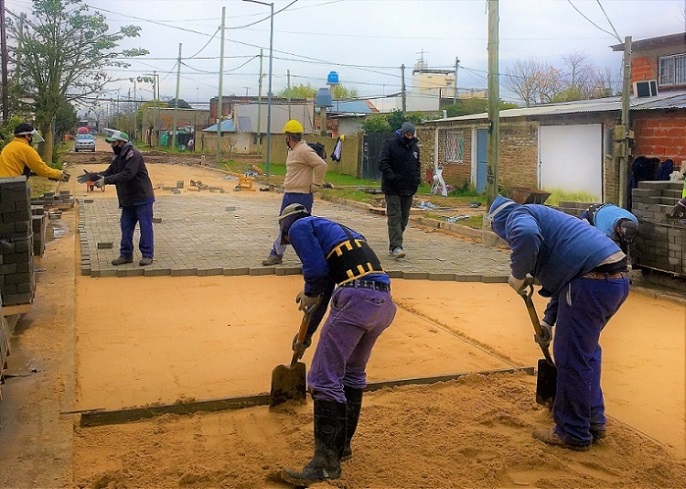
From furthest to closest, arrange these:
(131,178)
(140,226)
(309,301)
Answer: (140,226)
(131,178)
(309,301)

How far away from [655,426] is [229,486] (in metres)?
2.82

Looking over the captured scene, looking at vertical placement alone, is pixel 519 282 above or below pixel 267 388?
above

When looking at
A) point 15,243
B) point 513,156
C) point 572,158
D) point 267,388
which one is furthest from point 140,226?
point 513,156

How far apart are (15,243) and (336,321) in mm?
3672

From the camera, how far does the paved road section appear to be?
Answer: 9.21 metres

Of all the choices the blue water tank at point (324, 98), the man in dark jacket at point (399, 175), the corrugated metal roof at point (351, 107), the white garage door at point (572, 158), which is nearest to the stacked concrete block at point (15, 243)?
the man in dark jacket at point (399, 175)

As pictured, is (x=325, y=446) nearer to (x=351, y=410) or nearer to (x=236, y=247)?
Answer: (x=351, y=410)

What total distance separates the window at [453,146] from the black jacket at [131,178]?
16.5m

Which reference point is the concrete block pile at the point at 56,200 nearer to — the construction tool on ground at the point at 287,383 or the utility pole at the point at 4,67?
the utility pole at the point at 4,67

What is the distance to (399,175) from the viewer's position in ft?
32.5

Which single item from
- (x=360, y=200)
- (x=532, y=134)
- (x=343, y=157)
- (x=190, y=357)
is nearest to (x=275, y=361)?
(x=190, y=357)

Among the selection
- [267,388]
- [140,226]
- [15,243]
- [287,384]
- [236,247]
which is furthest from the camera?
[236,247]

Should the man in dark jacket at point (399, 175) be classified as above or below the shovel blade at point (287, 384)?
above

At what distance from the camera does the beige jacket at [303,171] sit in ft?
29.5
